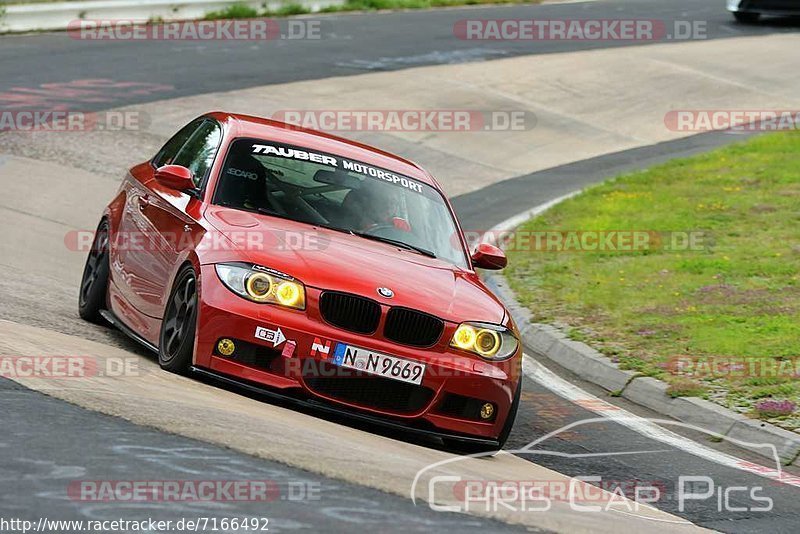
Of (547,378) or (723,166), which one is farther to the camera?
(723,166)

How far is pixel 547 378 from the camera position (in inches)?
409

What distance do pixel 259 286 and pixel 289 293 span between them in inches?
Answer: 6.7

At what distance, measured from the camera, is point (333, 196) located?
877cm

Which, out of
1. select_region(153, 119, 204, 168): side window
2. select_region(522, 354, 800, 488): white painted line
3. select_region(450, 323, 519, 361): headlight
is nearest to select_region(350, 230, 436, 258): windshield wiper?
select_region(450, 323, 519, 361): headlight

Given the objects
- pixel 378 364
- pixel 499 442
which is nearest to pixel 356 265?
pixel 378 364

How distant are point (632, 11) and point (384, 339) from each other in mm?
28653

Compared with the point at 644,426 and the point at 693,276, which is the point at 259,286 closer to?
the point at 644,426

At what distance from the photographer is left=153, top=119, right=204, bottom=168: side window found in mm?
9812

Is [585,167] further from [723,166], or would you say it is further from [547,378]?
[547,378]

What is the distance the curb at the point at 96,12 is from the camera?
26183 mm

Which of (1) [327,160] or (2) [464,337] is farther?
(1) [327,160]

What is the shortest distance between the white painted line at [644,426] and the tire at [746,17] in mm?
24249

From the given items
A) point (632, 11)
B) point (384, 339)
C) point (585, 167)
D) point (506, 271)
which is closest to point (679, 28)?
point (632, 11)

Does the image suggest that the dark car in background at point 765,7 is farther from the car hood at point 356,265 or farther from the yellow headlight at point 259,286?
the yellow headlight at point 259,286
